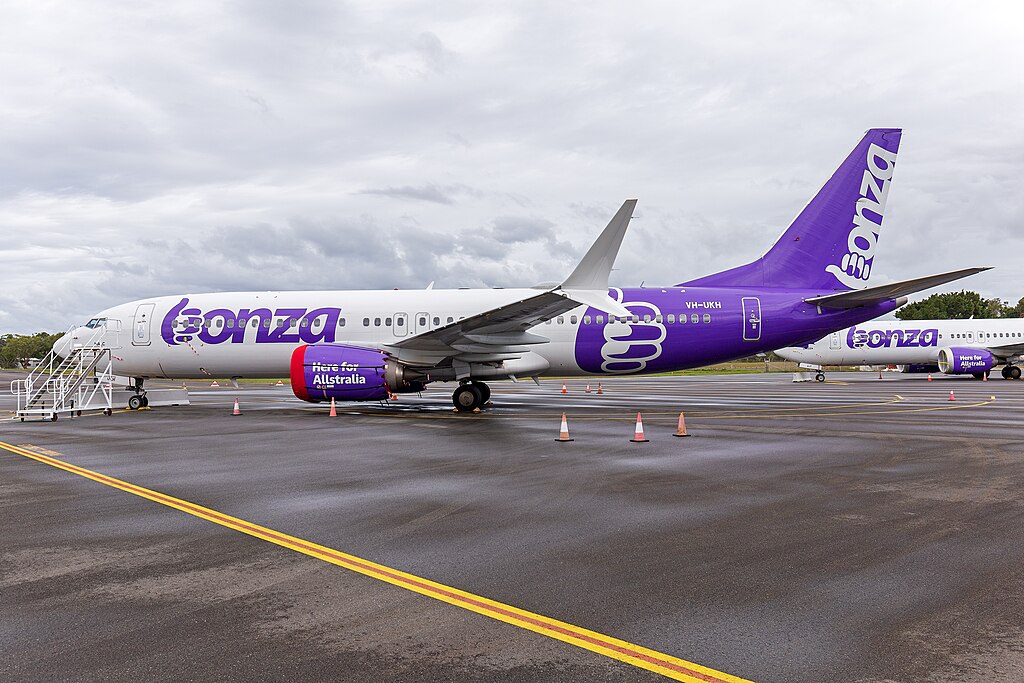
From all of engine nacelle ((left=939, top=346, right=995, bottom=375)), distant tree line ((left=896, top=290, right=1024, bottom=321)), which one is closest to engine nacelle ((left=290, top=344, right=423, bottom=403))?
engine nacelle ((left=939, top=346, right=995, bottom=375))

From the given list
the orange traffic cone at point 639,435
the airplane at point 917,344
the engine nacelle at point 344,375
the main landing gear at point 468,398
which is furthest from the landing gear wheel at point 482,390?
the airplane at point 917,344

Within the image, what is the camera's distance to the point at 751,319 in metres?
21.8

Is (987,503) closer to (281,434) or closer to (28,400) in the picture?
(281,434)

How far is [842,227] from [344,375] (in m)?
16.3

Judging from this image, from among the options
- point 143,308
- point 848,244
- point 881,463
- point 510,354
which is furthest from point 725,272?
point 143,308

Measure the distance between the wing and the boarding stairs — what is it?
34.5 ft

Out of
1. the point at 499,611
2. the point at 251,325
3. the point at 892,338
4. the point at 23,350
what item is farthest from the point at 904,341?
the point at 23,350

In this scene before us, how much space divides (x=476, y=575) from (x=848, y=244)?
21.2 m

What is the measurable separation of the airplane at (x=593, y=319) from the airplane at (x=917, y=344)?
25.8 m

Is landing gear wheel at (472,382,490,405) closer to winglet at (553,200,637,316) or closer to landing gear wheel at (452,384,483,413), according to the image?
landing gear wheel at (452,384,483,413)

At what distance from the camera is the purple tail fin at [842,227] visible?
2245 cm

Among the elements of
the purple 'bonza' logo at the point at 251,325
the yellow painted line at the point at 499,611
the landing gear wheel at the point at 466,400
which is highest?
the purple 'bonza' logo at the point at 251,325

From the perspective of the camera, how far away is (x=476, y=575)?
18.0ft

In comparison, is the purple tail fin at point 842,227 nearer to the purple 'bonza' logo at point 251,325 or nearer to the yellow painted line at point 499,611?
the purple 'bonza' logo at point 251,325
